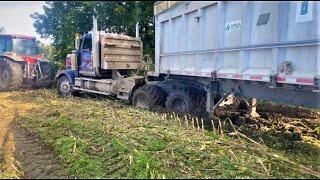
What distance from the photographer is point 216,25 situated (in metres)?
7.84

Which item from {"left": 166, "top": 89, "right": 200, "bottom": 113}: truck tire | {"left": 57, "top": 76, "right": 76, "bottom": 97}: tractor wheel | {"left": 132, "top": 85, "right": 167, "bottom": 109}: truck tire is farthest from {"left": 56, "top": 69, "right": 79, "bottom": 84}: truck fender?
{"left": 166, "top": 89, "right": 200, "bottom": 113}: truck tire

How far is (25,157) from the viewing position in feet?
19.4

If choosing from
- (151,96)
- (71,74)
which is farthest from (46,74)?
(151,96)

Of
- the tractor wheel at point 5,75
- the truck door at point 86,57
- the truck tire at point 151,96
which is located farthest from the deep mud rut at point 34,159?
the tractor wheel at point 5,75

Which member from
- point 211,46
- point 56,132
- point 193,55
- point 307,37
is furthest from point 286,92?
point 56,132

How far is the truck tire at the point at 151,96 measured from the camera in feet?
35.1

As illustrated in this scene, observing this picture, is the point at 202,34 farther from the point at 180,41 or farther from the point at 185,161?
the point at 185,161

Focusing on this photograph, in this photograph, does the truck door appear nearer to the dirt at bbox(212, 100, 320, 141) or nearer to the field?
the field

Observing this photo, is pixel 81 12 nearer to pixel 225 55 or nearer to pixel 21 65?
pixel 225 55

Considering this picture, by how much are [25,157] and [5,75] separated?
11.9 meters

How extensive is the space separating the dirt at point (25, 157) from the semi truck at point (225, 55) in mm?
2780

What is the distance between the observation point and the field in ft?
15.6

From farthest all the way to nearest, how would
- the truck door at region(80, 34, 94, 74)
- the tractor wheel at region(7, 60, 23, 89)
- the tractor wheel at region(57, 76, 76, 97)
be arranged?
the tractor wheel at region(7, 60, 23, 89)
the tractor wheel at region(57, 76, 76, 97)
the truck door at region(80, 34, 94, 74)

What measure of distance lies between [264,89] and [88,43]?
26.0ft
